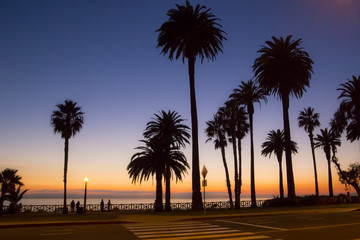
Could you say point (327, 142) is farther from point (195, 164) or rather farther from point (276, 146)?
point (195, 164)

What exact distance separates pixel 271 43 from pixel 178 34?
12643 mm

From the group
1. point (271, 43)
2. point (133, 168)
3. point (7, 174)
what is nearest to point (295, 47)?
point (271, 43)

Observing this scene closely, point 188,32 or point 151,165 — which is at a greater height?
point 188,32

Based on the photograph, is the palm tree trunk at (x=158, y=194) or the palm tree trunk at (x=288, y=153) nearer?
the palm tree trunk at (x=288, y=153)

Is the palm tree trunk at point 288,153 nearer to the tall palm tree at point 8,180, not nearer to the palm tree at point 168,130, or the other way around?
the palm tree at point 168,130

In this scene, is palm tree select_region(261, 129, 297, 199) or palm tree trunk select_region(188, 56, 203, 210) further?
palm tree select_region(261, 129, 297, 199)

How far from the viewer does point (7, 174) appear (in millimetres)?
49000

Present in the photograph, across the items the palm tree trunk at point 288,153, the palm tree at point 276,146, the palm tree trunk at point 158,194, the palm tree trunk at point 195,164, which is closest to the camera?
the palm tree trunk at point 195,164

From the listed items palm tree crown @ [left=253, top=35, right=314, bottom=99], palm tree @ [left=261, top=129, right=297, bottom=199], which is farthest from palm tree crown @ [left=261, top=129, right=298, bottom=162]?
palm tree crown @ [left=253, top=35, right=314, bottom=99]

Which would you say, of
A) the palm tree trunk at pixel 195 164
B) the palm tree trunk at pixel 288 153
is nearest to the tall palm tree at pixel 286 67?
the palm tree trunk at pixel 288 153

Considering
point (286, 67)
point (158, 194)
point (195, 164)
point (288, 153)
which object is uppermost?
point (286, 67)

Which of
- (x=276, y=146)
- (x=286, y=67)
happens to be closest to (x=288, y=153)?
(x=286, y=67)

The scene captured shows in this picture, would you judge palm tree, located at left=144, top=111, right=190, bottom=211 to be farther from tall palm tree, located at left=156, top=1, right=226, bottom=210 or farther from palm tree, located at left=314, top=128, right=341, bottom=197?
palm tree, located at left=314, top=128, right=341, bottom=197

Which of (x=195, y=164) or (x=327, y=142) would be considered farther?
(x=327, y=142)
